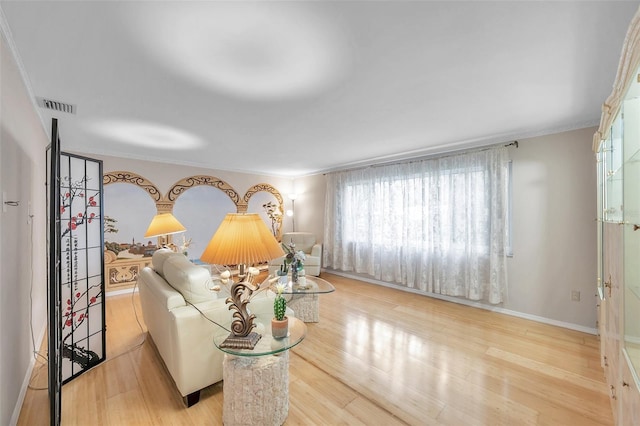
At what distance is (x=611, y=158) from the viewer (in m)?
1.64

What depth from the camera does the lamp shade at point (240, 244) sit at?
4.57 feet

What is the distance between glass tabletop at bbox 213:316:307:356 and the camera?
147cm

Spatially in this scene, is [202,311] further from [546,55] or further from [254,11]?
[546,55]

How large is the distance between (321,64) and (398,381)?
8.10ft

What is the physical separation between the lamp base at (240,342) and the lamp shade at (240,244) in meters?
0.51

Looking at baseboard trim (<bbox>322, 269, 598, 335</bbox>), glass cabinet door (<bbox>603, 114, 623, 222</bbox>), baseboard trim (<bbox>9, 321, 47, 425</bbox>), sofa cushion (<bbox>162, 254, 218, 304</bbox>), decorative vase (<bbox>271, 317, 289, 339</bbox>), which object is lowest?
baseboard trim (<bbox>322, 269, 598, 335</bbox>)

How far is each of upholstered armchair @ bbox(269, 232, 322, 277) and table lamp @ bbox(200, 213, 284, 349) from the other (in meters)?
3.16

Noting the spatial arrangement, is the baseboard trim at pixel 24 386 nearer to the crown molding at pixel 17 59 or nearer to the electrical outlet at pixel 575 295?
the crown molding at pixel 17 59

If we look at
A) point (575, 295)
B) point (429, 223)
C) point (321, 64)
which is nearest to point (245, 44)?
point (321, 64)

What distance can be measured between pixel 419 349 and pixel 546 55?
257 cm

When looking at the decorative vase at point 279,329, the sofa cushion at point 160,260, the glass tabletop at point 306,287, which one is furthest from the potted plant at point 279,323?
the sofa cushion at point 160,260

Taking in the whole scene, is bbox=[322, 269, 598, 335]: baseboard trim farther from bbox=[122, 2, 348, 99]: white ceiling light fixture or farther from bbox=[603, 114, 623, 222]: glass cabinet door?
bbox=[122, 2, 348, 99]: white ceiling light fixture

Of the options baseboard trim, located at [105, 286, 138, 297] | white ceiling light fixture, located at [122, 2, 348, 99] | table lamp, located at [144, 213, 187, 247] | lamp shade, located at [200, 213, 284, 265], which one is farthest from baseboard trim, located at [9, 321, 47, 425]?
white ceiling light fixture, located at [122, 2, 348, 99]

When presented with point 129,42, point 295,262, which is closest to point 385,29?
point 129,42
